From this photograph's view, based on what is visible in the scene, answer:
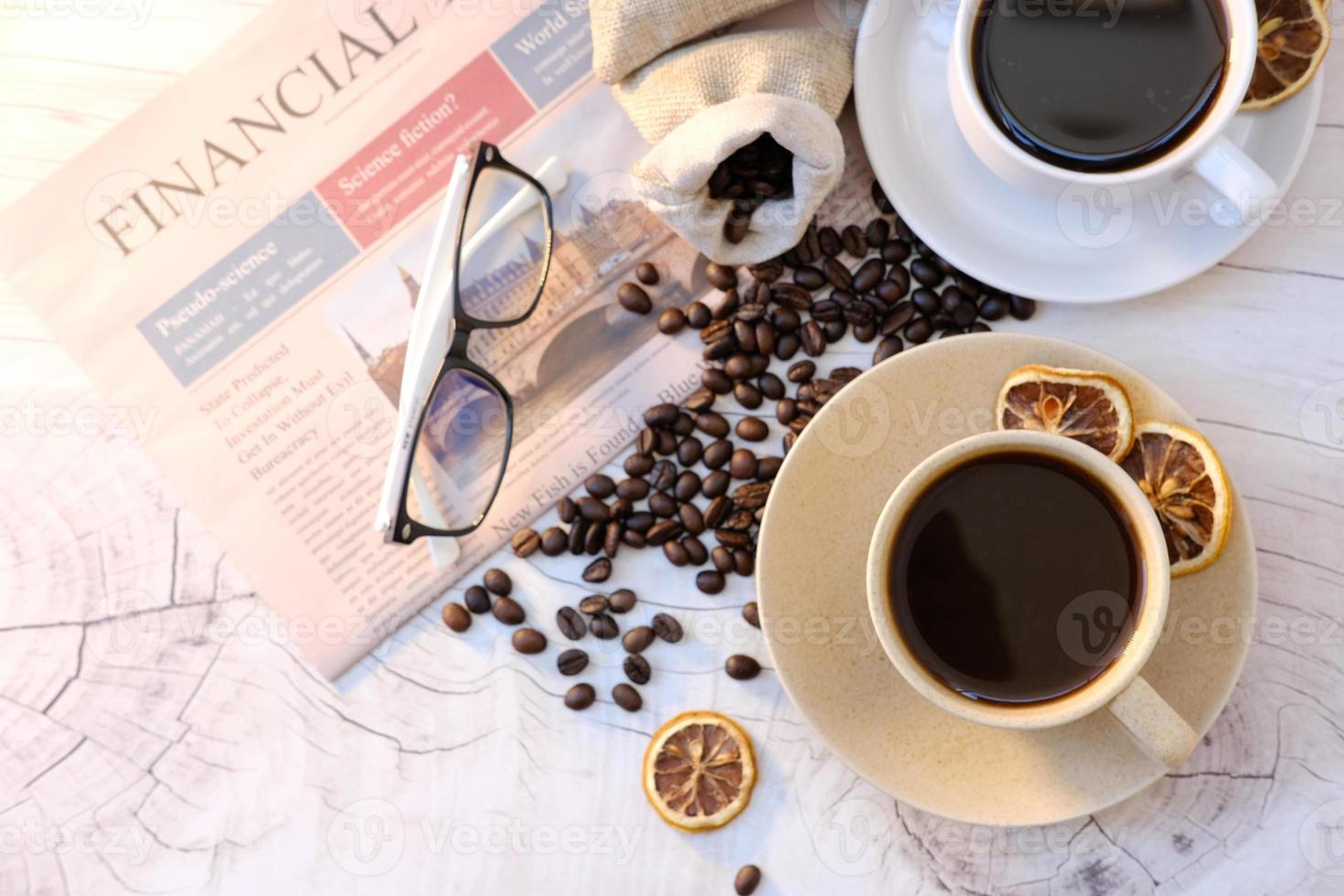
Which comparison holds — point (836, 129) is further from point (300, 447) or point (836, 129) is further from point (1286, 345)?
point (300, 447)

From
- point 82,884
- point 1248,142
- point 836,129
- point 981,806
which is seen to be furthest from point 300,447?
point 1248,142

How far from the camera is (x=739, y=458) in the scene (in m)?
1.10

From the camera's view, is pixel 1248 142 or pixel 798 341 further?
pixel 798 341

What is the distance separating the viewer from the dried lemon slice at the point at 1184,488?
2.83 ft

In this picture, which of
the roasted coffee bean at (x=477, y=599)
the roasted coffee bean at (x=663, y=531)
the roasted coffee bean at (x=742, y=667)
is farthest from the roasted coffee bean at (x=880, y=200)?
the roasted coffee bean at (x=477, y=599)

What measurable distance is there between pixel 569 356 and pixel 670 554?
263 millimetres

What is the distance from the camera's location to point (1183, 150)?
85 cm

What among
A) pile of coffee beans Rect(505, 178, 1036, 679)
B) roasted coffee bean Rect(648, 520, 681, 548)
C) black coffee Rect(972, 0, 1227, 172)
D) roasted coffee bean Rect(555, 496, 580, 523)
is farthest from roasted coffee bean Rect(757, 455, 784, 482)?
black coffee Rect(972, 0, 1227, 172)

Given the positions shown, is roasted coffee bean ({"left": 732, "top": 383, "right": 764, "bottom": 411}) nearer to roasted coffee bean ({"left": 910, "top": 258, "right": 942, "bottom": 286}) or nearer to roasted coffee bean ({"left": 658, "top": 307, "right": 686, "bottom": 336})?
roasted coffee bean ({"left": 658, "top": 307, "right": 686, "bottom": 336})

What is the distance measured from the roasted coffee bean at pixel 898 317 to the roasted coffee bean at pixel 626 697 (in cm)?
51

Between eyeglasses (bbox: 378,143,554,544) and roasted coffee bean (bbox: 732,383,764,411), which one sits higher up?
eyeglasses (bbox: 378,143,554,544)

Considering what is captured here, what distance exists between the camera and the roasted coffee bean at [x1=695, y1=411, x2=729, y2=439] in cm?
111

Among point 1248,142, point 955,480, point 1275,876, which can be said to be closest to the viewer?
point 955,480

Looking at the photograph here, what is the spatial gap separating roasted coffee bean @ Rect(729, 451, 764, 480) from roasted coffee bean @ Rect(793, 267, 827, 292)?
171 mm
